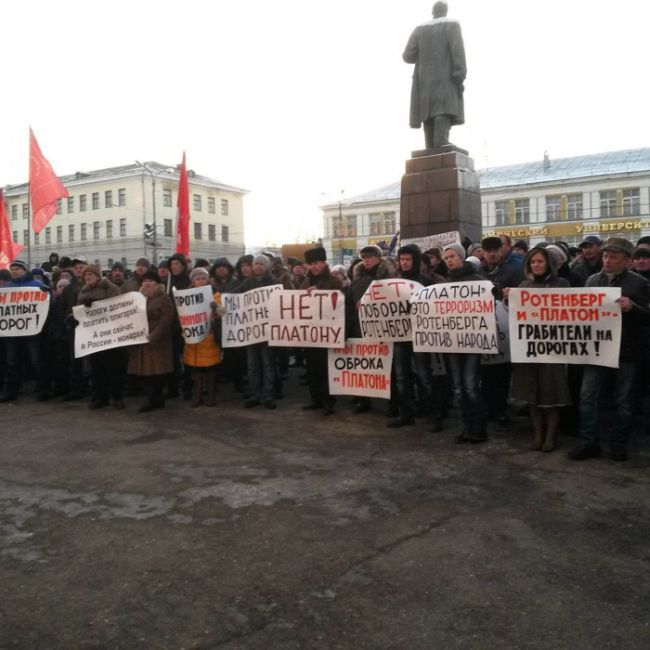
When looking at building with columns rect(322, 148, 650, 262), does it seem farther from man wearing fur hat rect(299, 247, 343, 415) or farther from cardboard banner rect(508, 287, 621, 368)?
cardboard banner rect(508, 287, 621, 368)

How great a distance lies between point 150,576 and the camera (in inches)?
140

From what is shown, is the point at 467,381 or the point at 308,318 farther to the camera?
the point at 308,318

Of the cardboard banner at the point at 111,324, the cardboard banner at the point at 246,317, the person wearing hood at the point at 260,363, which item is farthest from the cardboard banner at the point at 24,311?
the person wearing hood at the point at 260,363

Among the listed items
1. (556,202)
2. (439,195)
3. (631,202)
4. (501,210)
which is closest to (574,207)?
(556,202)

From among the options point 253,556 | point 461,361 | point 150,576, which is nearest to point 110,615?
point 150,576

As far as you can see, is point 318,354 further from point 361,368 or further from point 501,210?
point 501,210

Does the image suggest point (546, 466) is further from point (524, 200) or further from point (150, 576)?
point (524, 200)

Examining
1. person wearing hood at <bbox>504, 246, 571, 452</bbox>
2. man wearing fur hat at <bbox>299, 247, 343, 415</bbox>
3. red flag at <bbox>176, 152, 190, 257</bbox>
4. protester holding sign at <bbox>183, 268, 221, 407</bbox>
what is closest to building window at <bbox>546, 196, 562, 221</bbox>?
red flag at <bbox>176, 152, 190, 257</bbox>

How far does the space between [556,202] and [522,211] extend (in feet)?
10.7

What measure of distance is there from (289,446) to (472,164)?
8.16 metres

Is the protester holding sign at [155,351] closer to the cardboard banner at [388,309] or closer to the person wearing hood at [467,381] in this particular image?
the cardboard banner at [388,309]

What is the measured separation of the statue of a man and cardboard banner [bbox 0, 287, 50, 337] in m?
7.38

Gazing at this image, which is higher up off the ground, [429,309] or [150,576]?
[429,309]

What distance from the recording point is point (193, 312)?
841 centimetres
